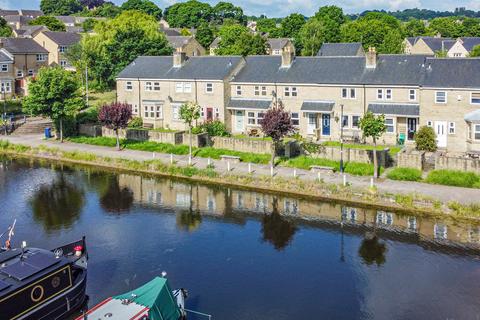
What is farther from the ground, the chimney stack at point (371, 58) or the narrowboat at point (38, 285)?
the chimney stack at point (371, 58)

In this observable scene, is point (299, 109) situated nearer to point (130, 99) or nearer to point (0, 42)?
point (130, 99)

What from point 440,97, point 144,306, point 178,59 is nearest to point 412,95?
point 440,97

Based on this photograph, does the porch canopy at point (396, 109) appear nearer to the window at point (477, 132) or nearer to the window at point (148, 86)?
the window at point (477, 132)

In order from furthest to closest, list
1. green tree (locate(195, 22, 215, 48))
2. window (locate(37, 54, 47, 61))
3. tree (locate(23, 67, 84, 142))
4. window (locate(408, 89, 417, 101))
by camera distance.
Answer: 1. green tree (locate(195, 22, 215, 48))
2. window (locate(37, 54, 47, 61))
3. tree (locate(23, 67, 84, 142))
4. window (locate(408, 89, 417, 101))

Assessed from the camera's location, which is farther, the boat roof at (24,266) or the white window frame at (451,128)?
the white window frame at (451,128)

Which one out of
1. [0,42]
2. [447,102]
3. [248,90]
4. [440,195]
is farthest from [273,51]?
[440,195]

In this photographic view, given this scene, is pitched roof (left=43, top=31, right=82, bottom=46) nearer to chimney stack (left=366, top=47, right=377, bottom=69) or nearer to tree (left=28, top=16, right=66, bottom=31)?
tree (left=28, top=16, right=66, bottom=31)

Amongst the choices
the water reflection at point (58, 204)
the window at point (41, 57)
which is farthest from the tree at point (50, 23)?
the water reflection at point (58, 204)

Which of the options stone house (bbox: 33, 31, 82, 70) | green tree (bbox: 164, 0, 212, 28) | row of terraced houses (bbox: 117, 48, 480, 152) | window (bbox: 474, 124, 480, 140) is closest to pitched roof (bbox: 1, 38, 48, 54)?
stone house (bbox: 33, 31, 82, 70)
